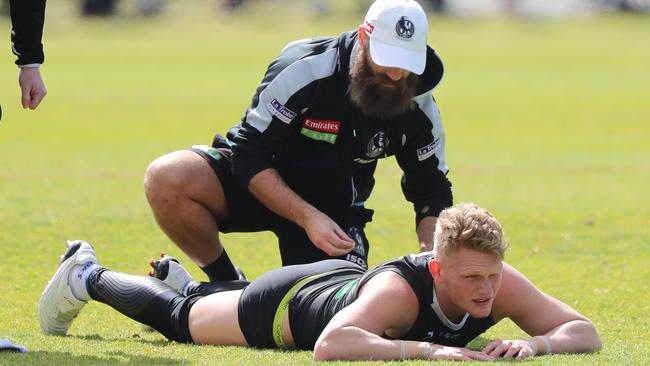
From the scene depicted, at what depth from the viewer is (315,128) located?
7.85 metres

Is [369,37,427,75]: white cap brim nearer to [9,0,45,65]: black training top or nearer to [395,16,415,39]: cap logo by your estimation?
[395,16,415,39]: cap logo

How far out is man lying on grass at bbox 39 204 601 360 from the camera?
598 cm

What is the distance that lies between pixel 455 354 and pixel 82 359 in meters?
1.77

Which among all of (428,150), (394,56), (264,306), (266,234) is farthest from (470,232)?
(266,234)

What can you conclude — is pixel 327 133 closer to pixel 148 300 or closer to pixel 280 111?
pixel 280 111

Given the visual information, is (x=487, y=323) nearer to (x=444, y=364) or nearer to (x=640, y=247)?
(x=444, y=364)

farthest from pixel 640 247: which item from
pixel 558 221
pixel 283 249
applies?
pixel 283 249

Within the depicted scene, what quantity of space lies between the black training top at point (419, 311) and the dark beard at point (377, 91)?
1243mm

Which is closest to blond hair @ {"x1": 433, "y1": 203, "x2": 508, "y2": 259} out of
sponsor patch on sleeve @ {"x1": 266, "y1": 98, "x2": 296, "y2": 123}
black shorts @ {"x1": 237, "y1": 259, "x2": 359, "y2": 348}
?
black shorts @ {"x1": 237, "y1": 259, "x2": 359, "y2": 348}

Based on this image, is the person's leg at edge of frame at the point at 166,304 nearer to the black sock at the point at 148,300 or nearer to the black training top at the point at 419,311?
the black sock at the point at 148,300

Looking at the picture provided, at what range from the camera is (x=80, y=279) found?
7.25 meters

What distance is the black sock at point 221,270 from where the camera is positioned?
26.8 ft

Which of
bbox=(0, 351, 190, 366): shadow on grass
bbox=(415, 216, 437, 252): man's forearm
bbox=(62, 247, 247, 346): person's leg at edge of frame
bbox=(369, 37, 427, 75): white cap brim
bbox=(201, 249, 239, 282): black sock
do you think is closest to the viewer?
bbox=(0, 351, 190, 366): shadow on grass

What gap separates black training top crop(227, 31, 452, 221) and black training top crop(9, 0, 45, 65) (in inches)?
58.5
